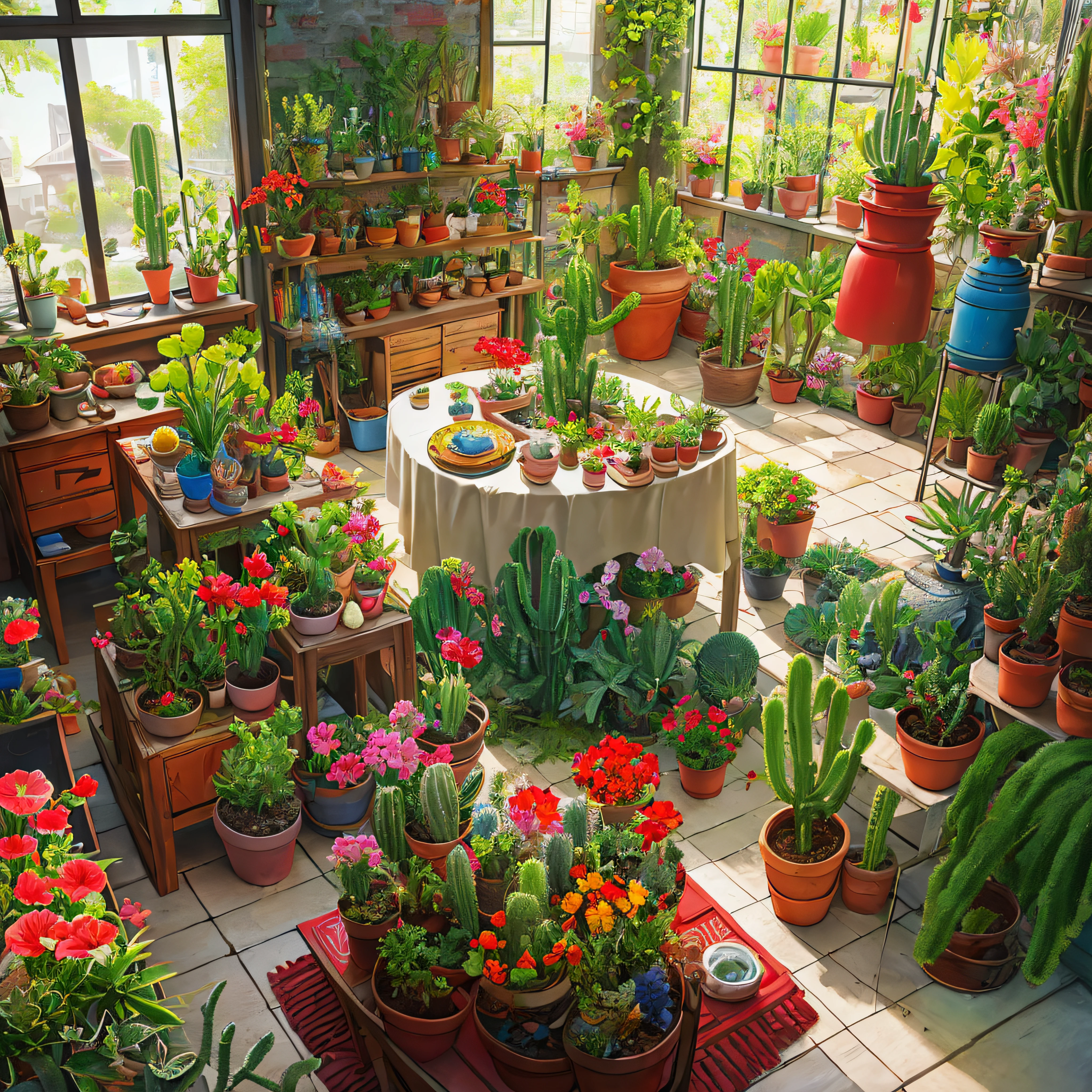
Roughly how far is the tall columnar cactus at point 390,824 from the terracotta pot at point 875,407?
5.13 m

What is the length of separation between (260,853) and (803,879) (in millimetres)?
1840

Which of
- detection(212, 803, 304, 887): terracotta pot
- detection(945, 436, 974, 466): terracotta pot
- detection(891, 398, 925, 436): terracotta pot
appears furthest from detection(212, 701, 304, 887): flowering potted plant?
detection(891, 398, 925, 436): terracotta pot

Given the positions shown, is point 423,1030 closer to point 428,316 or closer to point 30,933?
point 30,933

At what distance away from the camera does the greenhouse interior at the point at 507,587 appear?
8.75ft

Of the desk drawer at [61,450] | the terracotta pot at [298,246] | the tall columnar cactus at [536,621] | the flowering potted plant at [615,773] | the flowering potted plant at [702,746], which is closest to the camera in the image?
the flowering potted plant at [615,773]

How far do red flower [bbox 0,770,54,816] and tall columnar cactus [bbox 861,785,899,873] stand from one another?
252 centimetres

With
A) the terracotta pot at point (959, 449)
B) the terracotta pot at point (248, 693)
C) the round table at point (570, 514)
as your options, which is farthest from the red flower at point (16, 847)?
the terracotta pot at point (959, 449)

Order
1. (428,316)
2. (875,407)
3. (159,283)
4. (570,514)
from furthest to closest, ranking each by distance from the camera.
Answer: (875,407) → (428,316) → (159,283) → (570,514)

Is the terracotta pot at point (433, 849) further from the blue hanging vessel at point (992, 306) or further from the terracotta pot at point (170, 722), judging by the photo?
the blue hanging vessel at point (992, 306)

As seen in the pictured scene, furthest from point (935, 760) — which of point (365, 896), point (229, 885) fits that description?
point (229, 885)

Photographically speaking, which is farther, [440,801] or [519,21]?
[519,21]

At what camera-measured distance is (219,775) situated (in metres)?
3.55

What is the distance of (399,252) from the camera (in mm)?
6730

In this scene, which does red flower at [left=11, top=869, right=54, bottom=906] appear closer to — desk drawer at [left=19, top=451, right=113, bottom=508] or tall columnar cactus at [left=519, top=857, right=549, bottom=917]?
tall columnar cactus at [left=519, top=857, right=549, bottom=917]
